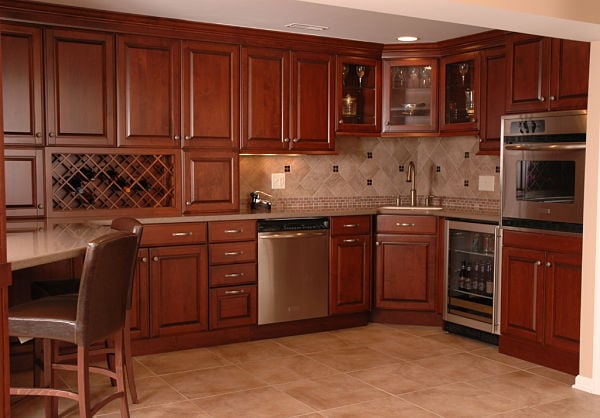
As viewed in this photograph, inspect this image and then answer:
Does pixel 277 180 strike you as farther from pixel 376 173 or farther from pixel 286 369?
pixel 286 369

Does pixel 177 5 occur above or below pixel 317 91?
above

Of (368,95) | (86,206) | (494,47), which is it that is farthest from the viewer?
(368,95)

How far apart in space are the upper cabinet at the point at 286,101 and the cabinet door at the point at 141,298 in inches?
45.7

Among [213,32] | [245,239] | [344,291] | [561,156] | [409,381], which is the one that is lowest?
[409,381]

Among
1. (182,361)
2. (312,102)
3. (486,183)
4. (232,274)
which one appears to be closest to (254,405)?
(182,361)

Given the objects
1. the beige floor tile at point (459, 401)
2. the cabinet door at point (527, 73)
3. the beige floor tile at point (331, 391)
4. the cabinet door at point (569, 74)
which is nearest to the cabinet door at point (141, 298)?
the beige floor tile at point (331, 391)

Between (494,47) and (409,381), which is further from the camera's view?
(494,47)

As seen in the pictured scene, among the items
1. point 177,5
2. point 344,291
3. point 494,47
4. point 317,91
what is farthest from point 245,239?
point 494,47

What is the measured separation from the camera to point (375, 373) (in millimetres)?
4273

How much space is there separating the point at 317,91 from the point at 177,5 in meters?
1.44

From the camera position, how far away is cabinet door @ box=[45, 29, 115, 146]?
4406 mm

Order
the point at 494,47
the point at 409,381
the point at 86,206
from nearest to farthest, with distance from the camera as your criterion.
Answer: the point at 409,381 < the point at 86,206 < the point at 494,47

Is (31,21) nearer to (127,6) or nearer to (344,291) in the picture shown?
(127,6)

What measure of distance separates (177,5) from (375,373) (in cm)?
263
